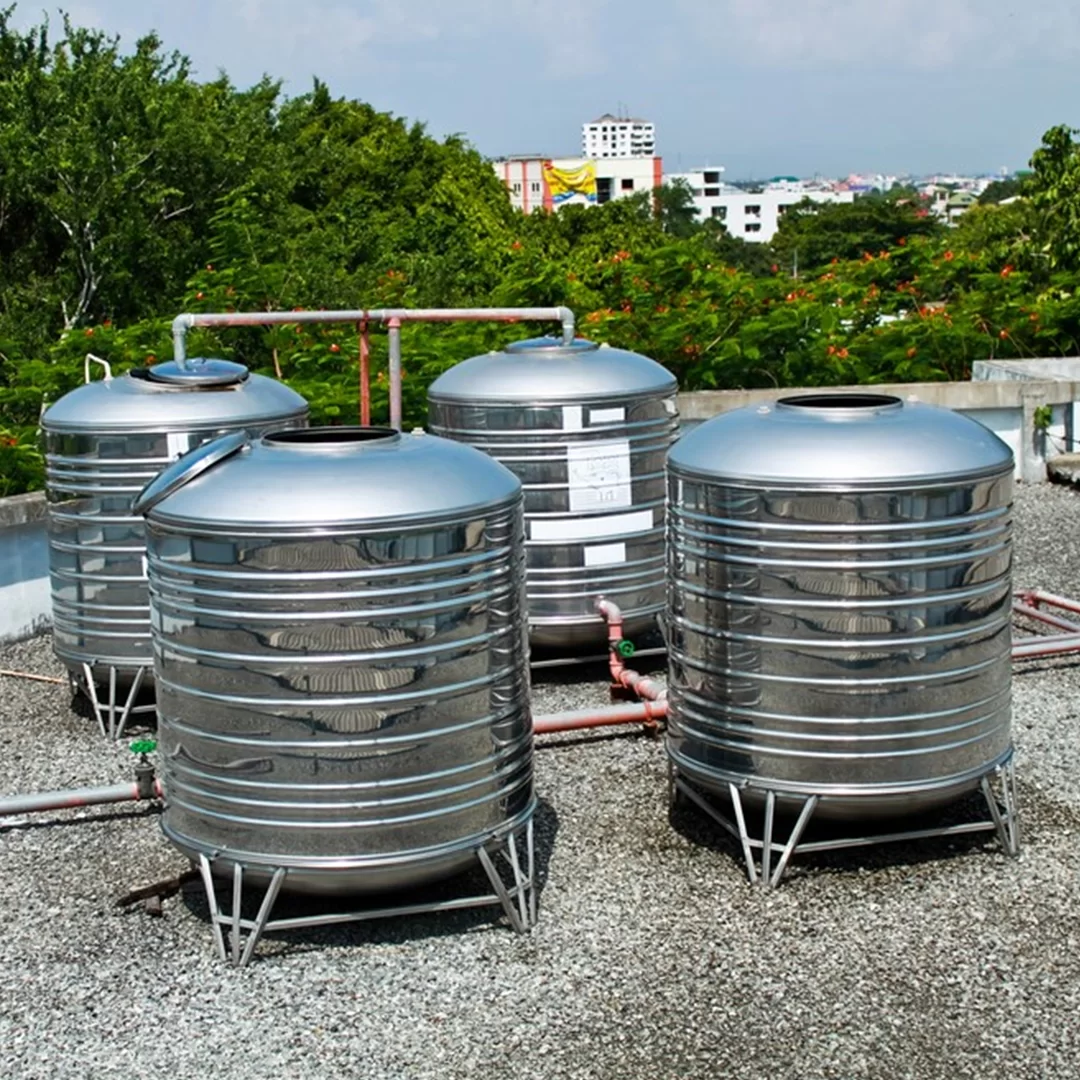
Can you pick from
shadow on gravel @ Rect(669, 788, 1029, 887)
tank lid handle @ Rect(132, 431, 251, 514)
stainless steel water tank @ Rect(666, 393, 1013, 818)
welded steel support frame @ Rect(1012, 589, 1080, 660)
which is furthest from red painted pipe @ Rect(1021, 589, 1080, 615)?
tank lid handle @ Rect(132, 431, 251, 514)

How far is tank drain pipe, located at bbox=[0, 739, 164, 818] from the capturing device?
6406 mm

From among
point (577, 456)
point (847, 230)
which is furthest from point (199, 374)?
point (847, 230)

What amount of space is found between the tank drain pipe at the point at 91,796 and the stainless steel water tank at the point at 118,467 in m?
1.47

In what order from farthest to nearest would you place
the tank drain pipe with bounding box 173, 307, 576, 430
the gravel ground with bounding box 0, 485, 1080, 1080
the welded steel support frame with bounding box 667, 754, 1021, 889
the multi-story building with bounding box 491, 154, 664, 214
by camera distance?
the multi-story building with bounding box 491, 154, 664, 214 → the tank drain pipe with bounding box 173, 307, 576, 430 → the welded steel support frame with bounding box 667, 754, 1021, 889 → the gravel ground with bounding box 0, 485, 1080, 1080

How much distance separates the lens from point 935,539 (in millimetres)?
5625

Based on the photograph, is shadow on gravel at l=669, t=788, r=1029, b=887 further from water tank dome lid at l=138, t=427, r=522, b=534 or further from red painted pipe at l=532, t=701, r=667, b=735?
water tank dome lid at l=138, t=427, r=522, b=534

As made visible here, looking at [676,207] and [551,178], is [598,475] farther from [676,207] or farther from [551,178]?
[676,207]

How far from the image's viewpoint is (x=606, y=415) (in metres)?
8.26

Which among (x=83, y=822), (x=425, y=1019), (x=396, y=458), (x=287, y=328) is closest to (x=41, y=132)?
(x=287, y=328)

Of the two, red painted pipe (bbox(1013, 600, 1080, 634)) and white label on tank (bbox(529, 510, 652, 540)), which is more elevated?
white label on tank (bbox(529, 510, 652, 540))

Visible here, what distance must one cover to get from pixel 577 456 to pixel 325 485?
3308 millimetres

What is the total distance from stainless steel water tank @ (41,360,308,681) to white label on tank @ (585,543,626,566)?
170cm

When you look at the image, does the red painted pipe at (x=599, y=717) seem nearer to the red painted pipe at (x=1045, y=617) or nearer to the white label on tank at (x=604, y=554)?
the white label on tank at (x=604, y=554)

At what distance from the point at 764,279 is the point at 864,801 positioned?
31.2ft
